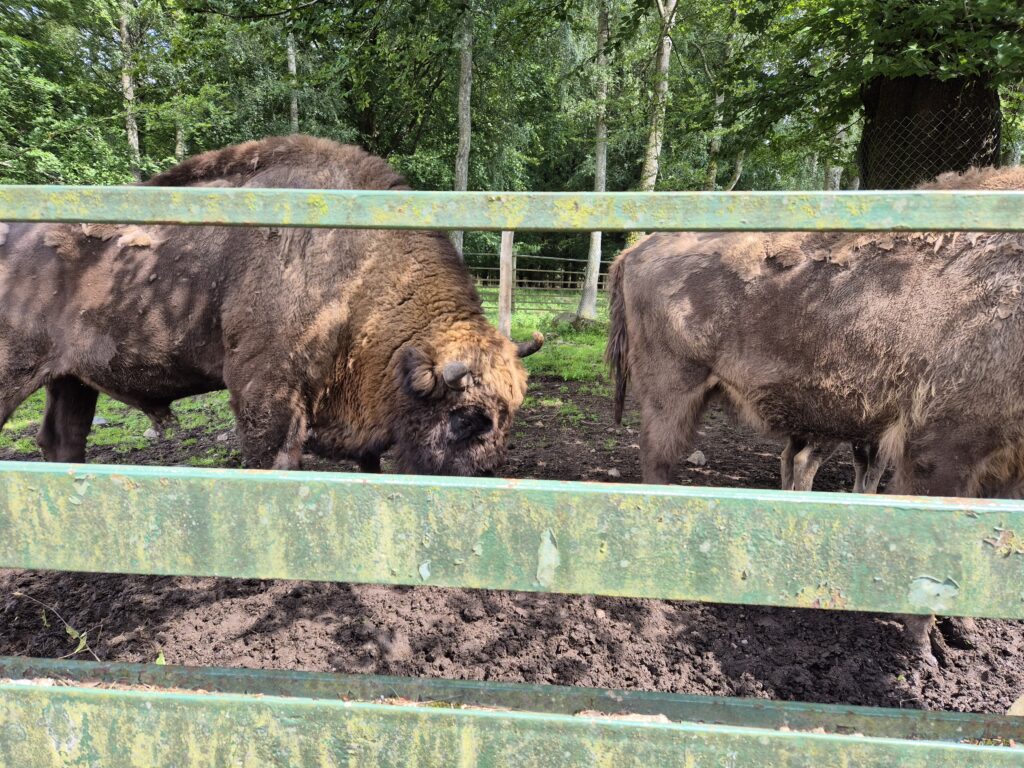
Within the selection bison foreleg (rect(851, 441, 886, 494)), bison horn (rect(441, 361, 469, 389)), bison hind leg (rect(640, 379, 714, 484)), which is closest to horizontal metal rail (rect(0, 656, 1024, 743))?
bison horn (rect(441, 361, 469, 389))

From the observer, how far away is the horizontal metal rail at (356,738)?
124 cm

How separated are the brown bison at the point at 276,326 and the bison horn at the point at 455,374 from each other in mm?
59

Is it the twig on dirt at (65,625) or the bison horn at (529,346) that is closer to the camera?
the twig on dirt at (65,625)

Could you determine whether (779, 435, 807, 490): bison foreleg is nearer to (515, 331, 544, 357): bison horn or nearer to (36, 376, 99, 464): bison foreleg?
(515, 331, 544, 357): bison horn

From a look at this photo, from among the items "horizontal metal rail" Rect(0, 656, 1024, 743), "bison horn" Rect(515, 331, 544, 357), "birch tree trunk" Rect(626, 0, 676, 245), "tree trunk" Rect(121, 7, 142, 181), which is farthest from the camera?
"tree trunk" Rect(121, 7, 142, 181)

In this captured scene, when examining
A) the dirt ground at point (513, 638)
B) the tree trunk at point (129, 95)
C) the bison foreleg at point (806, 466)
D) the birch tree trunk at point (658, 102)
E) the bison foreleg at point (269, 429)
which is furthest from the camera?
the tree trunk at point (129, 95)

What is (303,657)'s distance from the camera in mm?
3064

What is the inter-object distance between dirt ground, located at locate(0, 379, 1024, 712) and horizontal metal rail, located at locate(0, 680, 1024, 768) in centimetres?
171

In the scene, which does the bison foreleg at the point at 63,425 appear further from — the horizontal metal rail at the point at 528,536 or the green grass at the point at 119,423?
the horizontal metal rail at the point at 528,536

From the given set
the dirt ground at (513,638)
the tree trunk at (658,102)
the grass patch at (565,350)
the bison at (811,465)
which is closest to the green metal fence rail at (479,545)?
the dirt ground at (513,638)

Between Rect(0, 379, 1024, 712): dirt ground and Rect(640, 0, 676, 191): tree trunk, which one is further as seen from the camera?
Rect(640, 0, 676, 191): tree trunk

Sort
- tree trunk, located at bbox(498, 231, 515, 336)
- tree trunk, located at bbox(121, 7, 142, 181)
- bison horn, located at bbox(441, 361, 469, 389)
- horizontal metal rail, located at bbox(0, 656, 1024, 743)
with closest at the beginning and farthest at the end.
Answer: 1. horizontal metal rail, located at bbox(0, 656, 1024, 743)
2. bison horn, located at bbox(441, 361, 469, 389)
3. tree trunk, located at bbox(498, 231, 515, 336)
4. tree trunk, located at bbox(121, 7, 142, 181)

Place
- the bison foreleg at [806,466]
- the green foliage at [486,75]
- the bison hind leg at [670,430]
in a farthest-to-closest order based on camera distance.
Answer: the green foliage at [486,75]
the bison foreleg at [806,466]
the bison hind leg at [670,430]

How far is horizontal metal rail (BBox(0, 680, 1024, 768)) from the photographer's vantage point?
1.24 meters
